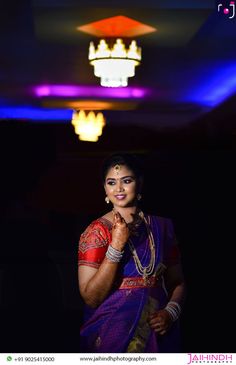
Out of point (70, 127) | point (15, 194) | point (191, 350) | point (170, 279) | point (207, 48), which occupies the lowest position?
point (191, 350)

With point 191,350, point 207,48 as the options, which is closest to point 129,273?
point 191,350

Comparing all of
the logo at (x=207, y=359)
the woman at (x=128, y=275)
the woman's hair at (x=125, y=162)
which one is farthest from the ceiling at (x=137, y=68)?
the logo at (x=207, y=359)

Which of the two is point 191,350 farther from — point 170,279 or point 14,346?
point 14,346

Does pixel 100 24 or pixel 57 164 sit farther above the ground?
pixel 100 24

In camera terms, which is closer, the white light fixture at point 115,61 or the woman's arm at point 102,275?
the woman's arm at point 102,275

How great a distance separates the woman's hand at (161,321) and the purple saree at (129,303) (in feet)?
0.06

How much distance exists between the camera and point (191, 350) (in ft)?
11.8

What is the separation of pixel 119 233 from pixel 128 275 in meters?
0.16

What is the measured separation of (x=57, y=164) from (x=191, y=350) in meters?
0.88

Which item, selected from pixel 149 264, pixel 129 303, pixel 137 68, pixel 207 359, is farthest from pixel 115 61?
pixel 207 359

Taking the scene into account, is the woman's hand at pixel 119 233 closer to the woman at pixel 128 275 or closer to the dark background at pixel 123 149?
the woman at pixel 128 275

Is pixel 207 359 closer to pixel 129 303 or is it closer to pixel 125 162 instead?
pixel 129 303

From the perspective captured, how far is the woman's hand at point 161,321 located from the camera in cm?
351

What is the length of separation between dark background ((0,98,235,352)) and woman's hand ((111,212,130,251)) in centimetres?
12
